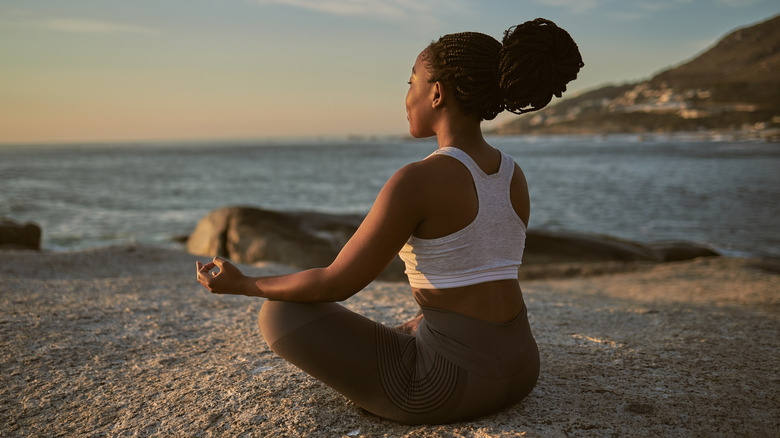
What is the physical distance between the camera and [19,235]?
962 centimetres

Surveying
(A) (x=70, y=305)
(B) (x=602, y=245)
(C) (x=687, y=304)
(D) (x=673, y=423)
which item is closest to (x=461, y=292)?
(D) (x=673, y=423)

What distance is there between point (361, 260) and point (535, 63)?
1003 millimetres

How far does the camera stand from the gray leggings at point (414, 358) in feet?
7.09

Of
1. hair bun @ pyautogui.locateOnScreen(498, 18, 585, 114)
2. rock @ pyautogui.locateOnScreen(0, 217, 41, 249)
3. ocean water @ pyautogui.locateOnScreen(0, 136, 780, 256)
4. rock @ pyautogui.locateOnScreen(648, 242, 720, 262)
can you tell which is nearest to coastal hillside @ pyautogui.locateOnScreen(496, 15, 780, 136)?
ocean water @ pyautogui.locateOnScreen(0, 136, 780, 256)

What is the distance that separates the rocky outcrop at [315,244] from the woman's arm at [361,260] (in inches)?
251

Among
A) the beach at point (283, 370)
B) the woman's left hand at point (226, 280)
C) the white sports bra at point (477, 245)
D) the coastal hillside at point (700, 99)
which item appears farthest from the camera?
the coastal hillside at point (700, 99)

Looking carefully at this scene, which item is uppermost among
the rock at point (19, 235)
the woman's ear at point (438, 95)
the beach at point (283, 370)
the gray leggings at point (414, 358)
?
the woman's ear at point (438, 95)

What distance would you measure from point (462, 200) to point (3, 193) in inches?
1093

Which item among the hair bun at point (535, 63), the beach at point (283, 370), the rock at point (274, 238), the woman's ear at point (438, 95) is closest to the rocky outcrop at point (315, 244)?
the rock at point (274, 238)

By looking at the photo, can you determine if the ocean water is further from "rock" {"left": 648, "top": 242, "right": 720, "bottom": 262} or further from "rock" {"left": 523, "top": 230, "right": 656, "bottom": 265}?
"rock" {"left": 523, "top": 230, "right": 656, "bottom": 265}

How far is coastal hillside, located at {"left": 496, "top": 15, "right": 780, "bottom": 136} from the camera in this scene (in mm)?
78125

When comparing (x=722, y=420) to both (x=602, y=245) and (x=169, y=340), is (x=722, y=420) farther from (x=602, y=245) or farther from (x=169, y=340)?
(x=602, y=245)

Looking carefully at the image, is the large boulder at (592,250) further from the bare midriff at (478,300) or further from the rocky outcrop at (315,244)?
the bare midriff at (478,300)

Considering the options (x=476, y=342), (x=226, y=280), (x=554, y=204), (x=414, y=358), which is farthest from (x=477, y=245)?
(x=554, y=204)
